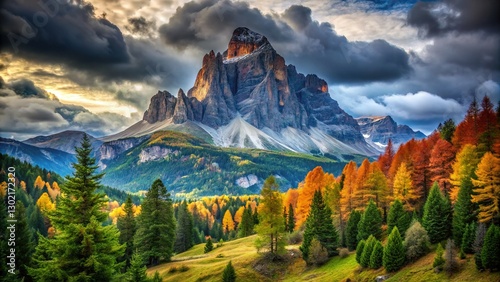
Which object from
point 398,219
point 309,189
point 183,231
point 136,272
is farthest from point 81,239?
point 183,231

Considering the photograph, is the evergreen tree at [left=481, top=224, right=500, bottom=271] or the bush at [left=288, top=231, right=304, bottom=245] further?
the bush at [left=288, top=231, right=304, bottom=245]

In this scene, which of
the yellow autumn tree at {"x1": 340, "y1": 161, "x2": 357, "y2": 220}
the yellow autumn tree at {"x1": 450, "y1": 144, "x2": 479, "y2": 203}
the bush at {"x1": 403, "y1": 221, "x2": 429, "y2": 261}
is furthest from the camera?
the yellow autumn tree at {"x1": 340, "y1": 161, "x2": 357, "y2": 220}

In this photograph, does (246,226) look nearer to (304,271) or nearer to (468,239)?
(304,271)

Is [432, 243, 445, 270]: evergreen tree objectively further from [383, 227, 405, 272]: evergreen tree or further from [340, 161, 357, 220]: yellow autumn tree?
[340, 161, 357, 220]: yellow autumn tree

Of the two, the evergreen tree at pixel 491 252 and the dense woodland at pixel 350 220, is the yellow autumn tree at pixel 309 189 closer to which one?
the dense woodland at pixel 350 220

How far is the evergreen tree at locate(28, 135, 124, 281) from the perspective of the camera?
28234 millimetres

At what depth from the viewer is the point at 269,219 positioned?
218 ft

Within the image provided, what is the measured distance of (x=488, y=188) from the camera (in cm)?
4816

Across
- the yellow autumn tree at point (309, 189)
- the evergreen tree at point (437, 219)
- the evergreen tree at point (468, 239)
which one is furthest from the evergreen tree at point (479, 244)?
the yellow autumn tree at point (309, 189)

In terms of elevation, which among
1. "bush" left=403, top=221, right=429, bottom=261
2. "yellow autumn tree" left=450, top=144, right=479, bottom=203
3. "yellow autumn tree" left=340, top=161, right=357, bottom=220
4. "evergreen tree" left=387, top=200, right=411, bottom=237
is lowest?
"bush" left=403, top=221, right=429, bottom=261

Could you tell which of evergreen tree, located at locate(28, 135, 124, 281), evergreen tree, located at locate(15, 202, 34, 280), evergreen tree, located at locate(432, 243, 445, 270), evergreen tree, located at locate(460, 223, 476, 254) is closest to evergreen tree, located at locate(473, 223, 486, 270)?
evergreen tree, located at locate(460, 223, 476, 254)

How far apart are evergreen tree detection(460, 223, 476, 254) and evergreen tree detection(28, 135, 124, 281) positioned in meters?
40.3

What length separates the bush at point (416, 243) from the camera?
168 feet

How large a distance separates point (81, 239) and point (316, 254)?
4343 cm
